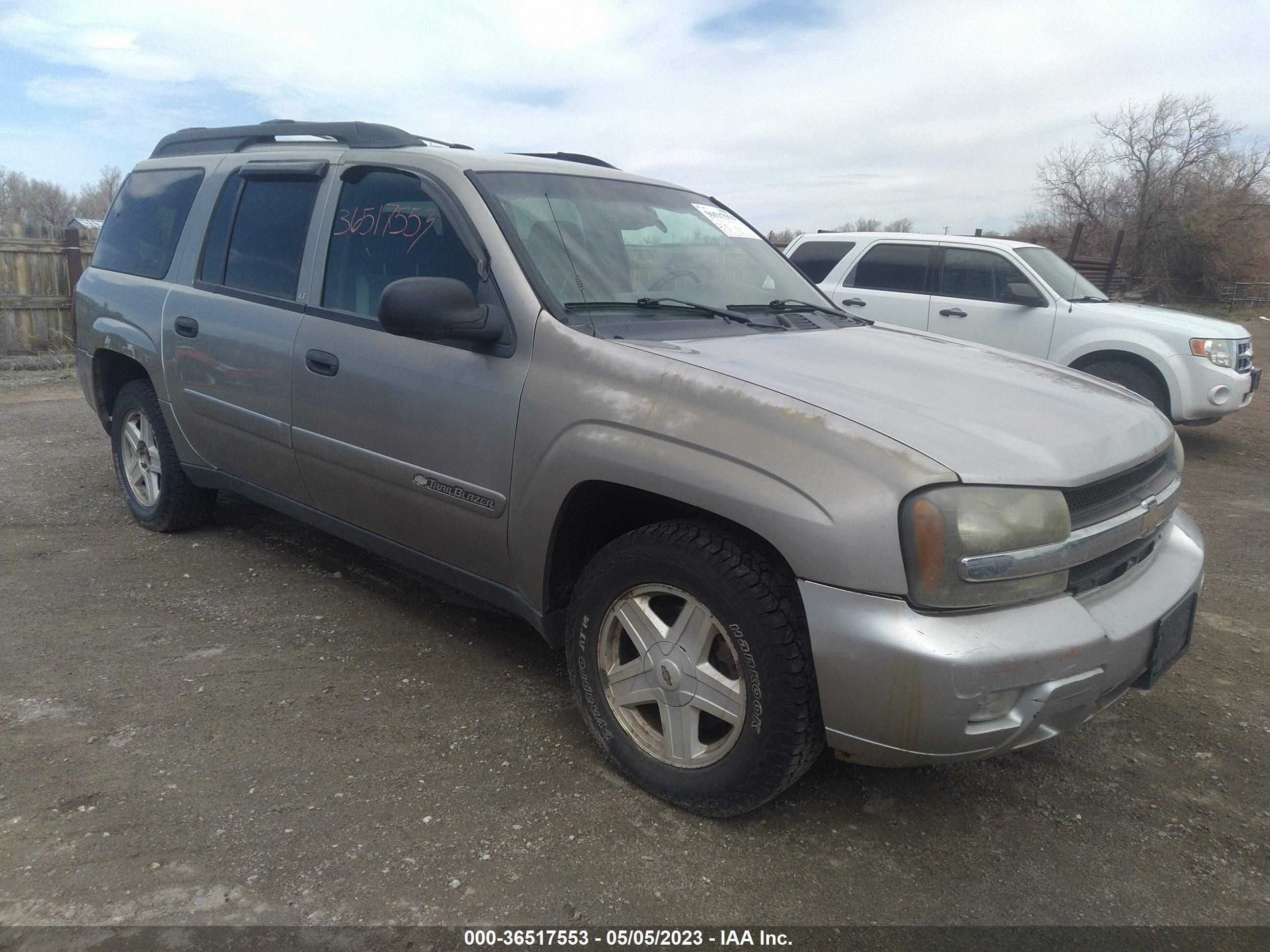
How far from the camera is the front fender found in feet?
7.00

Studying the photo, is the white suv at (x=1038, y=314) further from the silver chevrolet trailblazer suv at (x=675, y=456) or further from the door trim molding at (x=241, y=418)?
the door trim molding at (x=241, y=418)

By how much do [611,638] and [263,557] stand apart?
259 cm

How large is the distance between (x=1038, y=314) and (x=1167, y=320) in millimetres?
1021

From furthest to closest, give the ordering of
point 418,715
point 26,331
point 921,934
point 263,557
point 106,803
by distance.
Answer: point 26,331
point 263,557
point 418,715
point 106,803
point 921,934

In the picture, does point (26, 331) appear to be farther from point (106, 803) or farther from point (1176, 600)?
point (1176, 600)

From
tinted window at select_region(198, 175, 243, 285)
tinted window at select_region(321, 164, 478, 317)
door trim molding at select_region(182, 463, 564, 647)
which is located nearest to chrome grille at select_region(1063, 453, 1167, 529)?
door trim molding at select_region(182, 463, 564, 647)

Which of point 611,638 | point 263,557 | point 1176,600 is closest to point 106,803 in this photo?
point 611,638

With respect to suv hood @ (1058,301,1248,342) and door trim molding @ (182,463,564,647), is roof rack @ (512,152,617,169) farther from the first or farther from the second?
suv hood @ (1058,301,1248,342)

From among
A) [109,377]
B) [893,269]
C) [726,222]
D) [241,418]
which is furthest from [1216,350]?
→ [109,377]

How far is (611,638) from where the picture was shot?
2.70m

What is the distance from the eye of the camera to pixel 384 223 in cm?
339

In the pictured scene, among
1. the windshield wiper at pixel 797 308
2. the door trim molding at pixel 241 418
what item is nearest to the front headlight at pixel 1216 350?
the windshield wiper at pixel 797 308

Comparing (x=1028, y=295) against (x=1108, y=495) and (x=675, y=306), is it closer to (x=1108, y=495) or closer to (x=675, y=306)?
(x=675, y=306)

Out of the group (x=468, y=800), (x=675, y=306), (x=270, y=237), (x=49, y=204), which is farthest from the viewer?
(x=49, y=204)
